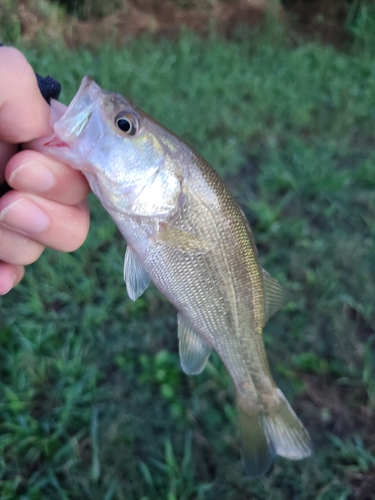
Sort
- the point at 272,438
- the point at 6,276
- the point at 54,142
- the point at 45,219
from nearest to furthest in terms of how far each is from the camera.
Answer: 1. the point at 54,142
2. the point at 45,219
3. the point at 6,276
4. the point at 272,438

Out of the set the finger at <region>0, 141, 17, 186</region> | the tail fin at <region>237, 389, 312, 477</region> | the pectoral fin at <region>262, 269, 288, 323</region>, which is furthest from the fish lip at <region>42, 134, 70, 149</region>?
the tail fin at <region>237, 389, 312, 477</region>

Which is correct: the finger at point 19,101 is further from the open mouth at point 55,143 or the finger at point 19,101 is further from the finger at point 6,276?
the finger at point 6,276

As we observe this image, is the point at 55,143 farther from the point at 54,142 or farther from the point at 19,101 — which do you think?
the point at 19,101

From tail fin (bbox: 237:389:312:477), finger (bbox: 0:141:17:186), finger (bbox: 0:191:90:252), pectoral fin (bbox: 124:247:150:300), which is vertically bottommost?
tail fin (bbox: 237:389:312:477)

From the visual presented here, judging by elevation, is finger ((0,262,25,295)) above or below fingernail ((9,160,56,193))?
below

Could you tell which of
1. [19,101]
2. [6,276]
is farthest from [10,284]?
[19,101]

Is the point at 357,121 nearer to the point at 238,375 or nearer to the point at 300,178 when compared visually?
the point at 300,178

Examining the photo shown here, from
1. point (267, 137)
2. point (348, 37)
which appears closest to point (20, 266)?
point (267, 137)

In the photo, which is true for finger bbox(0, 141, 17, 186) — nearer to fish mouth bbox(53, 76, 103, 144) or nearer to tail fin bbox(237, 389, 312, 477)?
fish mouth bbox(53, 76, 103, 144)
